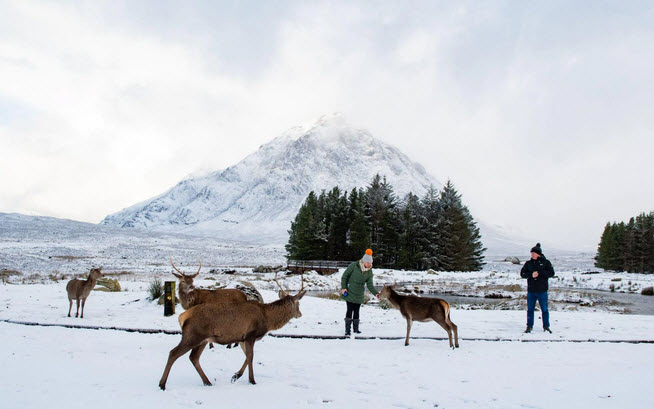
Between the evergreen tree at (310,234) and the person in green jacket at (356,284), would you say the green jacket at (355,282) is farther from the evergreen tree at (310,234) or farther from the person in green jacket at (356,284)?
the evergreen tree at (310,234)

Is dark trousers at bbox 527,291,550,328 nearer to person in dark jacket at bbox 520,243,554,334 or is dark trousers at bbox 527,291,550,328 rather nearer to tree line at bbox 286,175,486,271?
person in dark jacket at bbox 520,243,554,334

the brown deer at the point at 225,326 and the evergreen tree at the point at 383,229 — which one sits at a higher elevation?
the evergreen tree at the point at 383,229

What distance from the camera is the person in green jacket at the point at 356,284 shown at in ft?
38.8

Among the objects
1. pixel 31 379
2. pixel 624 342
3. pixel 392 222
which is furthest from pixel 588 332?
pixel 392 222

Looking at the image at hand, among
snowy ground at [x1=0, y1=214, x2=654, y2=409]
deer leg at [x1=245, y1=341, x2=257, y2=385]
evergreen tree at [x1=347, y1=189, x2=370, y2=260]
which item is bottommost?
snowy ground at [x1=0, y1=214, x2=654, y2=409]

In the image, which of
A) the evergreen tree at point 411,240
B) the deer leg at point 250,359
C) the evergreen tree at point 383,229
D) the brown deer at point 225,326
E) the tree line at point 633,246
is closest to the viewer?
the brown deer at point 225,326

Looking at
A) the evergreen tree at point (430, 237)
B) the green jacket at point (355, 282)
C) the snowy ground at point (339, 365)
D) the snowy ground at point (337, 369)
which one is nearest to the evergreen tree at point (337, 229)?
the evergreen tree at point (430, 237)

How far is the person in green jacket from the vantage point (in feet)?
38.8

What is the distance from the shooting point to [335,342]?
1051 centimetres

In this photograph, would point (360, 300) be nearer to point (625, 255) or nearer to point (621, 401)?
point (621, 401)

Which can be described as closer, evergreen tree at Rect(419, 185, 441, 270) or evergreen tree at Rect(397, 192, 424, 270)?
evergreen tree at Rect(397, 192, 424, 270)

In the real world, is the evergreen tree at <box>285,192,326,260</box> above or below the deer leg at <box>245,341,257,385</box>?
above

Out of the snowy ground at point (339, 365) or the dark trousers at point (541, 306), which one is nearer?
the snowy ground at point (339, 365)

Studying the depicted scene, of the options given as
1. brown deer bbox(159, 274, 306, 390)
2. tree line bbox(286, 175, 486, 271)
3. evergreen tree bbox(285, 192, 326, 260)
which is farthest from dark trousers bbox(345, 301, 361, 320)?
evergreen tree bbox(285, 192, 326, 260)
